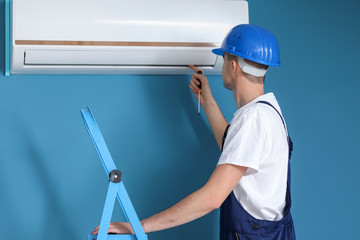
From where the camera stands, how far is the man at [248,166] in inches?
61.0

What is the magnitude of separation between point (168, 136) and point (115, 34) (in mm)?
480

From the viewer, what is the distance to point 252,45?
1.67 meters

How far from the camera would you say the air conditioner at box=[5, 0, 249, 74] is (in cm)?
170

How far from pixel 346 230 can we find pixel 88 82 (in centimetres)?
126

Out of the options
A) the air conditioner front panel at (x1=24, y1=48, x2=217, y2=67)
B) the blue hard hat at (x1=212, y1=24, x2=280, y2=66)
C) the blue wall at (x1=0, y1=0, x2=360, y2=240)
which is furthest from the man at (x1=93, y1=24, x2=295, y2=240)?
the blue wall at (x1=0, y1=0, x2=360, y2=240)

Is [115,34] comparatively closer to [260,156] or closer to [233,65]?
[233,65]

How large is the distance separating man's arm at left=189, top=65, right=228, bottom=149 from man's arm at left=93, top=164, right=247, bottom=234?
40cm

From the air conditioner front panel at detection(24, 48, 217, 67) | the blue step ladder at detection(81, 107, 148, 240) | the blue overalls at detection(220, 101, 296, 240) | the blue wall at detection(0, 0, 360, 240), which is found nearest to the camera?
the blue step ladder at detection(81, 107, 148, 240)

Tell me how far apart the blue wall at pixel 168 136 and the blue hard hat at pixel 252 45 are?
397 millimetres

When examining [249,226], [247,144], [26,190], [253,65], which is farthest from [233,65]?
[26,190]

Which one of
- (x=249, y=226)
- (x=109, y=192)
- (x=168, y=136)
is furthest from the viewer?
(x=168, y=136)

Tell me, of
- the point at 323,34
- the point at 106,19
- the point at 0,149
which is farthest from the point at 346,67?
the point at 0,149

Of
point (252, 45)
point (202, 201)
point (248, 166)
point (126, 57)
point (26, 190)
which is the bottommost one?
point (26, 190)

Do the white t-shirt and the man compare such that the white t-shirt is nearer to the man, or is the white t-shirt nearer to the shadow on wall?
the man
